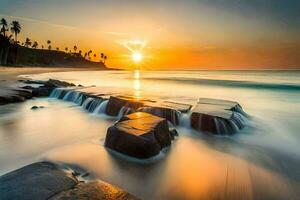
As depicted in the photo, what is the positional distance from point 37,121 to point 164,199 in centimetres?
833

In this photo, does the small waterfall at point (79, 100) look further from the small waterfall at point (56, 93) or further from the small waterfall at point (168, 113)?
the small waterfall at point (168, 113)

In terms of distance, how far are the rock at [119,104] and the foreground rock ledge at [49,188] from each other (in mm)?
6907

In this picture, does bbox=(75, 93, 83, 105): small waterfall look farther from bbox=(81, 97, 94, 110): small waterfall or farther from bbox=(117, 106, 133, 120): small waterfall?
bbox=(117, 106, 133, 120): small waterfall

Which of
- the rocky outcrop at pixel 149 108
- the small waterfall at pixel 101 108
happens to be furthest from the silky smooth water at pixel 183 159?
the small waterfall at pixel 101 108

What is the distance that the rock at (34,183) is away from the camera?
3264 millimetres

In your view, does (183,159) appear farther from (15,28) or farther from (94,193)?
(15,28)

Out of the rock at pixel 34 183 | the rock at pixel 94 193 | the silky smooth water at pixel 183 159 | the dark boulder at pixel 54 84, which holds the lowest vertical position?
the silky smooth water at pixel 183 159

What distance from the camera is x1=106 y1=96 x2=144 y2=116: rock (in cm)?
1078

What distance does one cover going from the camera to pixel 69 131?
888cm

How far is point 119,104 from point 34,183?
773cm

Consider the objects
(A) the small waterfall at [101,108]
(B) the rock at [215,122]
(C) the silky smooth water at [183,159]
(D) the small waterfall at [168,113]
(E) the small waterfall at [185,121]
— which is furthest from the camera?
(A) the small waterfall at [101,108]

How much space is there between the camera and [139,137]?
571cm

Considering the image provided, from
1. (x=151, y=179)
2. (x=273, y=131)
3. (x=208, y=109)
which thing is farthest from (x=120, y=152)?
(x=273, y=131)

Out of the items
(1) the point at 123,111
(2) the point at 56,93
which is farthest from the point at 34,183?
(2) the point at 56,93
